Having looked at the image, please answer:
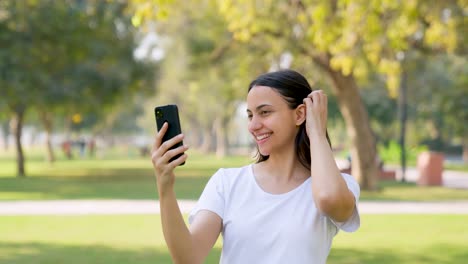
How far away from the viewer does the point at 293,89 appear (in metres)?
2.82

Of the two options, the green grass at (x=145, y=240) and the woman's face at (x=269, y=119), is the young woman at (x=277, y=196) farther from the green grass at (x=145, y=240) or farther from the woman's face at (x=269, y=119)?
the green grass at (x=145, y=240)

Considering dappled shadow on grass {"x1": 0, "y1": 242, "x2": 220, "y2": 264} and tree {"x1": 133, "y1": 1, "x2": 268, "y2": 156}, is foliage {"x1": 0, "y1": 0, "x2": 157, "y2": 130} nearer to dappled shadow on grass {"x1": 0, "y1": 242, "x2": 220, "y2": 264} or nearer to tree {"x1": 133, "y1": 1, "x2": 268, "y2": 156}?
tree {"x1": 133, "y1": 1, "x2": 268, "y2": 156}

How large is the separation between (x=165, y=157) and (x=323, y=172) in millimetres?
548

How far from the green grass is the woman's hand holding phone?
7296mm

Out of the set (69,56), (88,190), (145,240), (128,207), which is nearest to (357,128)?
(128,207)

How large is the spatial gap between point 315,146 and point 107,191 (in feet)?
67.8

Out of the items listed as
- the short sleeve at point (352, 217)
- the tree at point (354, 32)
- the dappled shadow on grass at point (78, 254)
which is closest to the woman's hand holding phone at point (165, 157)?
the short sleeve at point (352, 217)

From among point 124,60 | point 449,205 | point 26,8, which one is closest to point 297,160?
point 449,205

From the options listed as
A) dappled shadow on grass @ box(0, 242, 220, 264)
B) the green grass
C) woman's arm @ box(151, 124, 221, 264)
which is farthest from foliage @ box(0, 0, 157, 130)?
woman's arm @ box(151, 124, 221, 264)

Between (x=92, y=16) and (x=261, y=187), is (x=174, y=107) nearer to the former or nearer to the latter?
(x=261, y=187)

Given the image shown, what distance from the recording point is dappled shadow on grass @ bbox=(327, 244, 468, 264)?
9.79 m

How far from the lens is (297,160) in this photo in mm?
2900

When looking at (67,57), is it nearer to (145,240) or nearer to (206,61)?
(206,61)

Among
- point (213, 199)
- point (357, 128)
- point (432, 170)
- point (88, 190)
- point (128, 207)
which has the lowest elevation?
point (432, 170)
